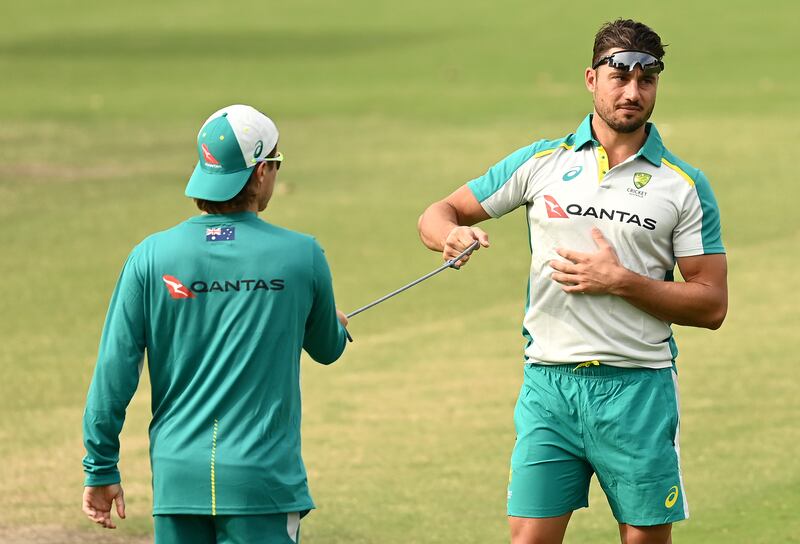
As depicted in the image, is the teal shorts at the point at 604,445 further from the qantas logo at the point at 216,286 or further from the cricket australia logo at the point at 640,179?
the qantas logo at the point at 216,286

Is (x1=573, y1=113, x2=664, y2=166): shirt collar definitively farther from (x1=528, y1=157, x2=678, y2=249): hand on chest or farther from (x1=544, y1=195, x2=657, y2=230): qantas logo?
(x1=544, y1=195, x2=657, y2=230): qantas logo

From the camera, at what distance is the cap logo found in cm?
469

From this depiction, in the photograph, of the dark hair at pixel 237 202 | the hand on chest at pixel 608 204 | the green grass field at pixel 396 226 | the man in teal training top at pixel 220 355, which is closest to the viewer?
the man in teal training top at pixel 220 355

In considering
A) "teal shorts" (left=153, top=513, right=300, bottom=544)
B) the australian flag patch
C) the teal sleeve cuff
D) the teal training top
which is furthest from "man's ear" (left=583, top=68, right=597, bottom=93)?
the teal sleeve cuff

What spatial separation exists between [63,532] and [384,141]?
561 inches

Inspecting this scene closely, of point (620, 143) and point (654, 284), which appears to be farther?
point (620, 143)

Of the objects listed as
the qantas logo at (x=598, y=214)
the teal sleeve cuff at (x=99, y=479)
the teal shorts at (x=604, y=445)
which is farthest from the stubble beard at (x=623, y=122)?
the teal sleeve cuff at (x=99, y=479)

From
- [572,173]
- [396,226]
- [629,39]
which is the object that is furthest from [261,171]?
[396,226]

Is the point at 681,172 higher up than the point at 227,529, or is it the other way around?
the point at 681,172

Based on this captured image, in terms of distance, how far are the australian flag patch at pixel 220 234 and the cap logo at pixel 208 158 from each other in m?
0.21

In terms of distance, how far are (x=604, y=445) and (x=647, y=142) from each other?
1.08 meters

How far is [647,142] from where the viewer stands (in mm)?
5629

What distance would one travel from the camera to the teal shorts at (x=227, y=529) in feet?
15.0

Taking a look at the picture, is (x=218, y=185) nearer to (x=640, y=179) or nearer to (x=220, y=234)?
(x=220, y=234)
